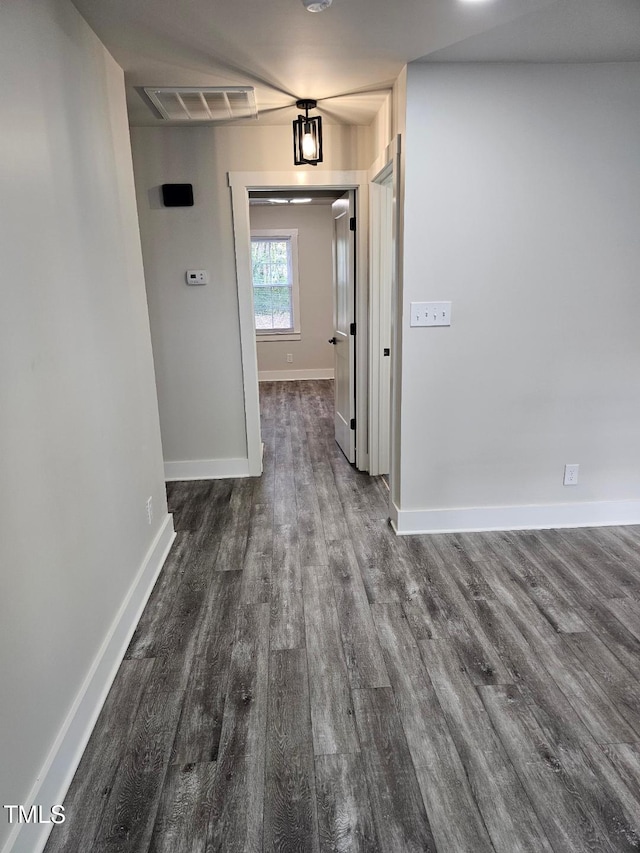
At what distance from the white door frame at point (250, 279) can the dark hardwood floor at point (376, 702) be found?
1.14 metres

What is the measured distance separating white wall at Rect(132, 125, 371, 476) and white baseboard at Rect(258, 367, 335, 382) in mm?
4000

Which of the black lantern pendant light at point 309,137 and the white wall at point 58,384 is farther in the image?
the black lantern pendant light at point 309,137

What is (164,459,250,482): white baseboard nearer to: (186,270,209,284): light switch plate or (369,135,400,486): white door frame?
(369,135,400,486): white door frame

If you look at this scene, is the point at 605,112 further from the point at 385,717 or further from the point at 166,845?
the point at 166,845

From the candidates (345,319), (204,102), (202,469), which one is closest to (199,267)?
(204,102)

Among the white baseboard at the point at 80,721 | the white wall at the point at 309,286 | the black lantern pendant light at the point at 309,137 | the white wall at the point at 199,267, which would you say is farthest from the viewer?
the white wall at the point at 309,286

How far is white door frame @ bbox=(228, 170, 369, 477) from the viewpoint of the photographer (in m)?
3.56

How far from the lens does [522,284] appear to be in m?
2.77

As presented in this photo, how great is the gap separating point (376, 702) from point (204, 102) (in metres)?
3.12

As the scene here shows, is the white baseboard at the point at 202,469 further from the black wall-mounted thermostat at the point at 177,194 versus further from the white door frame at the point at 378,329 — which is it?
the black wall-mounted thermostat at the point at 177,194

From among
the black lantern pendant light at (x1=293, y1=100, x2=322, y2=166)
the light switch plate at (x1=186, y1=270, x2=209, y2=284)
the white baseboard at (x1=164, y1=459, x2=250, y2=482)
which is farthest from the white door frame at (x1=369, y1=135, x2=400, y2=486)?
the light switch plate at (x1=186, y1=270, x2=209, y2=284)

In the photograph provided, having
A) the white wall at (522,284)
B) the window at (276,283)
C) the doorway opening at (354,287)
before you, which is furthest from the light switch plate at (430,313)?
the window at (276,283)

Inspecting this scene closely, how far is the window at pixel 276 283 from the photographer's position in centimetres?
749

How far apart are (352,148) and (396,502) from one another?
7.89ft
